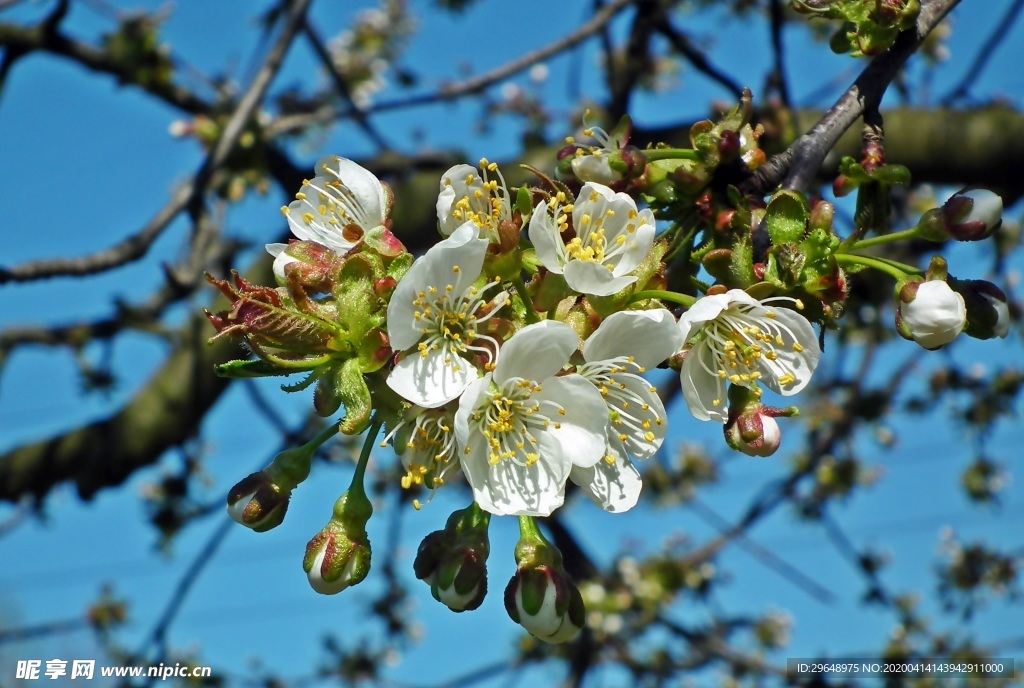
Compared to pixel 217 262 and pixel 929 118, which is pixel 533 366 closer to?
pixel 929 118

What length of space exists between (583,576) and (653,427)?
8.87 feet

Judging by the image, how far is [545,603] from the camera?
1.41 metres

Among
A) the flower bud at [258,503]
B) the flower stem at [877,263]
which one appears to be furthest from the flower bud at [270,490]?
the flower stem at [877,263]

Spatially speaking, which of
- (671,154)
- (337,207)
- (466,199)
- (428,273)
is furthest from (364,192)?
(671,154)

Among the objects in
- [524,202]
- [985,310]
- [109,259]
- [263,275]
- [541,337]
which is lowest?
[263,275]

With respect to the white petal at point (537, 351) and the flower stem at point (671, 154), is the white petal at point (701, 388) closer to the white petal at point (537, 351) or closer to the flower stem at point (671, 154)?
the white petal at point (537, 351)

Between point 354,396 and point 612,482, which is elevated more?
point 354,396

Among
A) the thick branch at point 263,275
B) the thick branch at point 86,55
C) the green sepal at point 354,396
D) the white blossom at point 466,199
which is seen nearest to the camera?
the green sepal at point 354,396

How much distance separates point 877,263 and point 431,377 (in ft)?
2.38

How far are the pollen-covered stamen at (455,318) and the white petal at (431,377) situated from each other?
10 mm

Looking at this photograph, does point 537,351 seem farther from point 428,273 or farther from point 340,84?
point 340,84

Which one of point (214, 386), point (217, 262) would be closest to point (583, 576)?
point (214, 386)

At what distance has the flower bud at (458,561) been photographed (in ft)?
4.62

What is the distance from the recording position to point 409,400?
1310 mm
